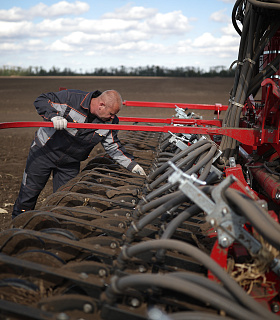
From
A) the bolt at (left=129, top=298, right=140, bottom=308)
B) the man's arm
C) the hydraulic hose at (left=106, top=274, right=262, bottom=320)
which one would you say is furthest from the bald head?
the hydraulic hose at (left=106, top=274, right=262, bottom=320)

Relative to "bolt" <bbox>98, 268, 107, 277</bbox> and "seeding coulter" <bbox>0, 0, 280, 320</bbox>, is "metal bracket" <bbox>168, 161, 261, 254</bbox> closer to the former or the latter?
"seeding coulter" <bbox>0, 0, 280, 320</bbox>

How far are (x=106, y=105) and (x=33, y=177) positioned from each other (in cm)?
118

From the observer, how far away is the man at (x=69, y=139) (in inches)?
160

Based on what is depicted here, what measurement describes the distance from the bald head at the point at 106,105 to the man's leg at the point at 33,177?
79cm

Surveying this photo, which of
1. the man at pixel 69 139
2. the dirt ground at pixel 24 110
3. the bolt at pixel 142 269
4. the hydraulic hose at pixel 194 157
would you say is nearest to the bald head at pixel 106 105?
the man at pixel 69 139

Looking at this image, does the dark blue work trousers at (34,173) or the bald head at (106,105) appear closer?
the bald head at (106,105)

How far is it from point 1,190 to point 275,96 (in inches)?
182

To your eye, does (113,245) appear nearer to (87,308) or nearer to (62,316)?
(87,308)

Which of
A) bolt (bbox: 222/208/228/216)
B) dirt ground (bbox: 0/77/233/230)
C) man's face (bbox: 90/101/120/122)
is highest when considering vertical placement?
man's face (bbox: 90/101/120/122)

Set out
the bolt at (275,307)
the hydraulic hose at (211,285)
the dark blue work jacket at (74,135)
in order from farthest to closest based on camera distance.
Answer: the dark blue work jacket at (74,135), the bolt at (275,307), the hydraulic hose at (211,285)

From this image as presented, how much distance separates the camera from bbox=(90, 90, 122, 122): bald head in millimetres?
4016

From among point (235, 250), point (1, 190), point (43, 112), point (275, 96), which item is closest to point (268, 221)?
point (235, 250)

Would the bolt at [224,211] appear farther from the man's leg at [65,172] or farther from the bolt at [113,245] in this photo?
the man's leg at [65,172]

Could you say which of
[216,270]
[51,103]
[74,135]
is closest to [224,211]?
[216,270]
